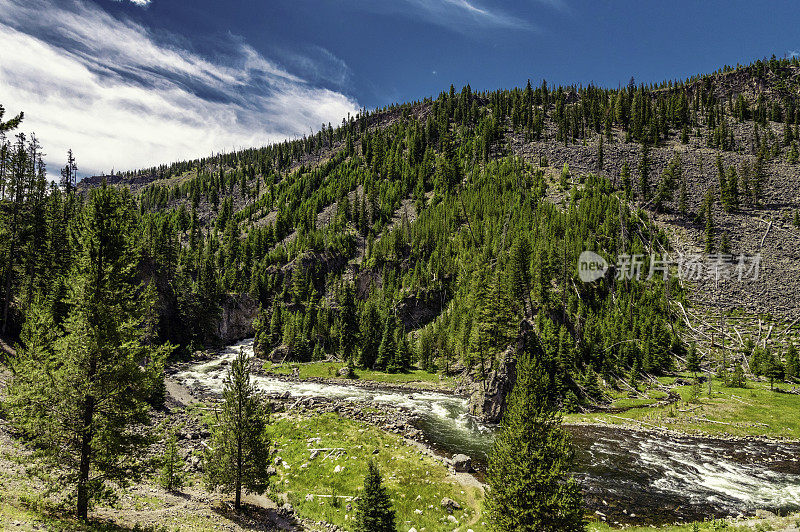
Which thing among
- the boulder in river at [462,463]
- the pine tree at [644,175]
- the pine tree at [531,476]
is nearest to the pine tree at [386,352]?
the boulder in river at [462,463]

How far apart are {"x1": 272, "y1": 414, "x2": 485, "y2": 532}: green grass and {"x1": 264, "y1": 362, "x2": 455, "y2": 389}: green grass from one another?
120 feet

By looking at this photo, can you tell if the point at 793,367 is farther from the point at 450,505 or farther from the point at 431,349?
the point at 450,505

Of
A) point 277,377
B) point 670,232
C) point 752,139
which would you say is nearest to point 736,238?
point 670,232

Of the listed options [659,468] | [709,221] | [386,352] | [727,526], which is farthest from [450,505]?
[709,221]

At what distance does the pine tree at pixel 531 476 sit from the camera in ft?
56.2

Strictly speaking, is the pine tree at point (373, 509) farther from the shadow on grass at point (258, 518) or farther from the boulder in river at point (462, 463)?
the boulder in river at point (462, 463)

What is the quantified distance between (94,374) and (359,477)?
2191cm

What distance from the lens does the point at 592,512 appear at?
27594 mm

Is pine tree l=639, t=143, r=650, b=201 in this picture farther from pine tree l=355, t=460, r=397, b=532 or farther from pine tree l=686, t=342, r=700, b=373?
pine tree l=355, t=460, r=397, b=532

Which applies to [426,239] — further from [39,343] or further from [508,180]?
[39,343]

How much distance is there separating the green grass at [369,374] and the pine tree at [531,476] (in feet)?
182

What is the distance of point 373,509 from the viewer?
19.1 m

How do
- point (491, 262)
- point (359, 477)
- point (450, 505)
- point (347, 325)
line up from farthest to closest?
1. point (491, 262)
2. point (347, 325)
3. point (359, 477)
4. point (450, 505)

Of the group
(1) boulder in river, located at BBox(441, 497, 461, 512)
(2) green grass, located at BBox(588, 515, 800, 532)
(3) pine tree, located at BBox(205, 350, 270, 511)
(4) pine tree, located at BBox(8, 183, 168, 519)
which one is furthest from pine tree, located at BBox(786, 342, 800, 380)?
(4) pine tree, located at BBox(8, 183, 168, 519)
